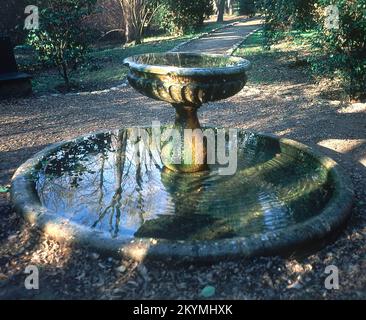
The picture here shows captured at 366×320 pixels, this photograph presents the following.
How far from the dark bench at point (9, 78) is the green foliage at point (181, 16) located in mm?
12748

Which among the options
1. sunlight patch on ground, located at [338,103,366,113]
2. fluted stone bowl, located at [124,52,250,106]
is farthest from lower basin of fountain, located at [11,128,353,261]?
sunlight patch on ground, located at [338,103,366,113]

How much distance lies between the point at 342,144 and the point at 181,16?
17.4m

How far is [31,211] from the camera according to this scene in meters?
3.57

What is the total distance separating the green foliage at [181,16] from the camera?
20853 millimetres

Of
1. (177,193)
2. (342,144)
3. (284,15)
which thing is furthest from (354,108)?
(177,193)

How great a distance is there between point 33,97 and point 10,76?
742 mm

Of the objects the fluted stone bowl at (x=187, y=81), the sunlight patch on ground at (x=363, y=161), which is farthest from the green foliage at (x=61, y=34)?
the sunlight patch on ground at (x=363, y=161)

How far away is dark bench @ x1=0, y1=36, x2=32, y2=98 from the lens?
30.1 ft

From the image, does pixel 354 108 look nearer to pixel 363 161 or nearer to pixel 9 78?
pixel 363 161

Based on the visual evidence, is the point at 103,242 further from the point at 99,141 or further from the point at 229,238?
the point at 99,141

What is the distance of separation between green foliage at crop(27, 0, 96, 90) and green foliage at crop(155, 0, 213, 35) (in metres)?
11.4

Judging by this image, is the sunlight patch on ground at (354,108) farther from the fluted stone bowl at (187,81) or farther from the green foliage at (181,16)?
the green foliage at (181,16)

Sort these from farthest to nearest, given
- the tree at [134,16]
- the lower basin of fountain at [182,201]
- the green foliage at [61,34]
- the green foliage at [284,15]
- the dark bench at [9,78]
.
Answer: the tree at [134,16] → the green foliage at [284,15] → the green foliage at [61,34] → the dark bench at [9,78] → the lower basin of fountain at [182,201]

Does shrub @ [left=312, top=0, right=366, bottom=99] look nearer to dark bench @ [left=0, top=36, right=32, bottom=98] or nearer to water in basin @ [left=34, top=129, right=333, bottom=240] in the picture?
water in basin @ [left=34, top=129, right=333, bottom=240]
